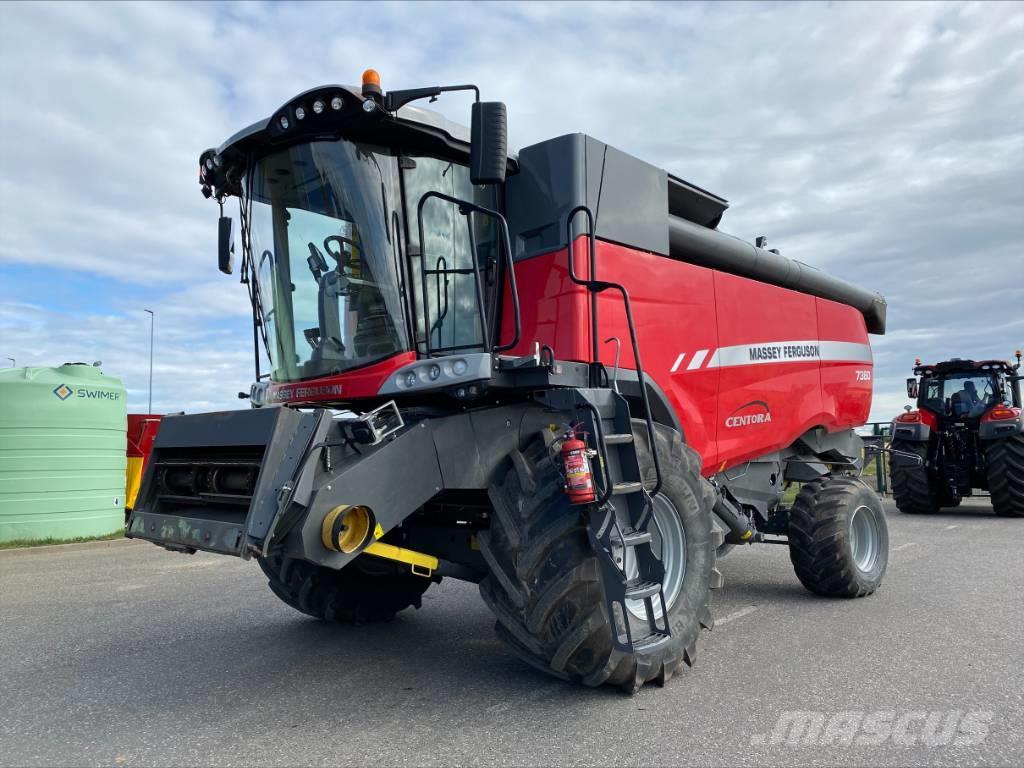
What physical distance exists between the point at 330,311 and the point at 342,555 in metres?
1.47

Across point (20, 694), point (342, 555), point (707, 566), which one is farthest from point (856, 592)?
point (20, 694)

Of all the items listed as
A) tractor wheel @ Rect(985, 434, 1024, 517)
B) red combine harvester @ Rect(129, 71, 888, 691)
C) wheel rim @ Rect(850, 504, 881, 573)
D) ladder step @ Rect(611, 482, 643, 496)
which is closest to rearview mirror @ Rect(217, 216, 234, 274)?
red combine harvester @ Rect(129, 71, 888, 691)

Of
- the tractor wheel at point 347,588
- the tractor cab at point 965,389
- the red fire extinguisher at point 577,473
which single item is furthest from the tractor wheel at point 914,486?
the red fire extinguisher at point 577,473

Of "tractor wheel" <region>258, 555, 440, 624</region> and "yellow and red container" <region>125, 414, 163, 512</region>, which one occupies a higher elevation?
"yellow and red container" <region>125, 414, 163, 512</region>

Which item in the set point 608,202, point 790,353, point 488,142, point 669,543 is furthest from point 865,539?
point 488,142

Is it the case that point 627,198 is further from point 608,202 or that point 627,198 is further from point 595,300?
point 595,300

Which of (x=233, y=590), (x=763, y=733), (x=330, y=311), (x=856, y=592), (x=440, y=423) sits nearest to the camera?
(x=763, y=733)

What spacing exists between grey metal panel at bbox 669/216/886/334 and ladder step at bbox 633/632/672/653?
2.82 meters

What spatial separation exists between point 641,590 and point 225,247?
3.20 metres

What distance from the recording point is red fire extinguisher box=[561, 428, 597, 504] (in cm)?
366

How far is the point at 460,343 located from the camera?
175 inches

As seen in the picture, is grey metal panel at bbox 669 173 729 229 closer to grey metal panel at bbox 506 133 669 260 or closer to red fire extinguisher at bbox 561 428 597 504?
grey metal panel at bbox 506 133 669 260

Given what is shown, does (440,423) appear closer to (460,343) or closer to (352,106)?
(460,343)

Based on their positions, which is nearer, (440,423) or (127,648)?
(440,423)
